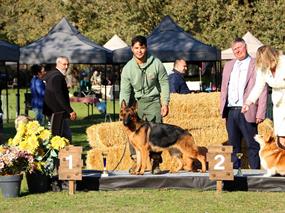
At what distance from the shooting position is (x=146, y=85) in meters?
8.79

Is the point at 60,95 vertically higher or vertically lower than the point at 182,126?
higher

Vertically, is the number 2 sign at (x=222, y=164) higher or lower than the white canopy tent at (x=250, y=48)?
lower

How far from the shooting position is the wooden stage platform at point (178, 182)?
27.8 ft

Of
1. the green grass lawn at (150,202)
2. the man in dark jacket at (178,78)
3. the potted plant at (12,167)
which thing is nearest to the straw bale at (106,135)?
the man in dark jacket at (178,78)

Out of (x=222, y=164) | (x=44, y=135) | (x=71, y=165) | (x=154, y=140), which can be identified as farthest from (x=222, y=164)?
(x=44, y=135)

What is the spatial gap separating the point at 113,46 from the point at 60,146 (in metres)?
21.2

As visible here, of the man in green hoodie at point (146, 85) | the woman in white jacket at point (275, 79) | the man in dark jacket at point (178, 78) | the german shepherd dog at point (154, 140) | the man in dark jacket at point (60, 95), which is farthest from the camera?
the man in dark jacket at point (178, 78)

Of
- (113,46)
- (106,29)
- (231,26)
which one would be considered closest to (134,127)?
(113,46)

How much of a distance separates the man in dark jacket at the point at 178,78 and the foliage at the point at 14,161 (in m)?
4.34

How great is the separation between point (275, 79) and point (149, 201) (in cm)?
205

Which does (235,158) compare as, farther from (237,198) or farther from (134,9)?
(134,9)

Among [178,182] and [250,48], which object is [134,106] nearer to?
[178,182]

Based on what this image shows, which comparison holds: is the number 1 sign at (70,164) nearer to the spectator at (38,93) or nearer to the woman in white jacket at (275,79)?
the woman in white jacket at (275,79)

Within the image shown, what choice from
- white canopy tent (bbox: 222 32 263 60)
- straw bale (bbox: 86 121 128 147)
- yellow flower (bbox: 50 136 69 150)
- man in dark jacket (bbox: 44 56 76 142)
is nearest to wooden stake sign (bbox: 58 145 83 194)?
yellow flower (bbox: 50 136 69 150)
